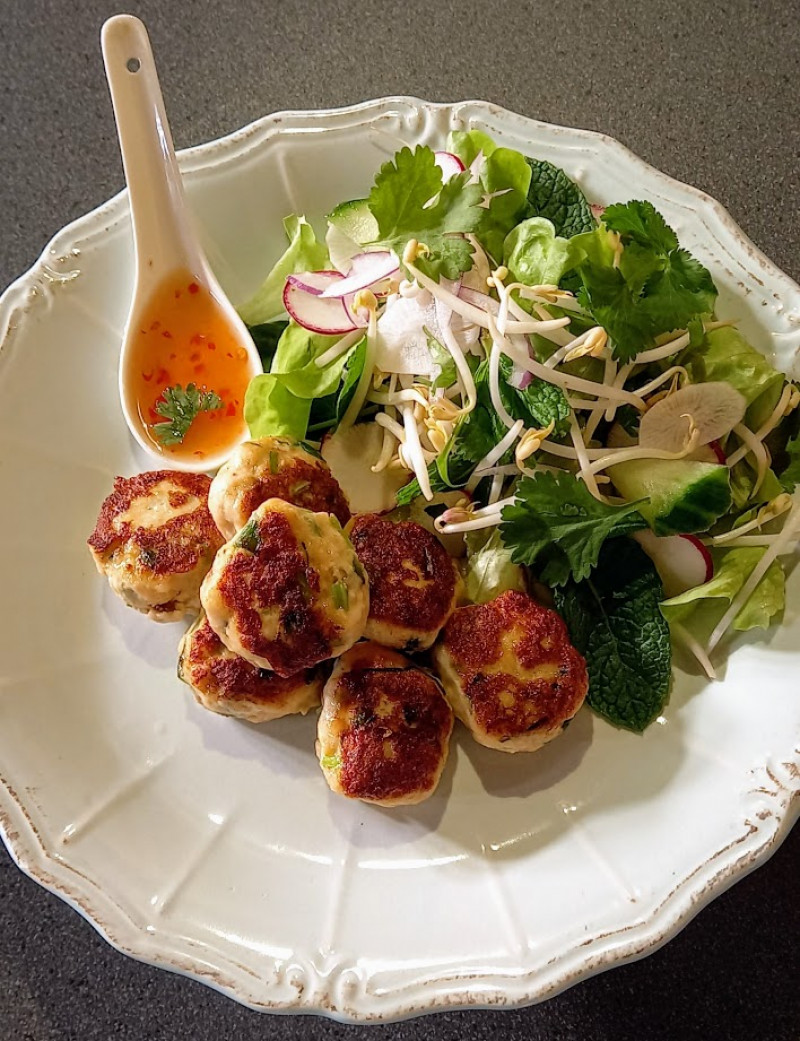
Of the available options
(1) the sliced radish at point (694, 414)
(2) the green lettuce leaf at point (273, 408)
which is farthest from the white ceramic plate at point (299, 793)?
(2) the green lettuce leaf at point (273, 408)

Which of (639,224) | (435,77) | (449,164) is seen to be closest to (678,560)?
(639,224)

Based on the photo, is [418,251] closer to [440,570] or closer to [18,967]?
[440,570]

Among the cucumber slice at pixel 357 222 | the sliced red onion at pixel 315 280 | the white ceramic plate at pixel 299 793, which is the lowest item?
the white ceramic plate at pixel 299 793

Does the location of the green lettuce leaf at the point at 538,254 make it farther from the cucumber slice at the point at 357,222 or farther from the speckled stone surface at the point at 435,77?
the speckled stone surface at the point at 435,77

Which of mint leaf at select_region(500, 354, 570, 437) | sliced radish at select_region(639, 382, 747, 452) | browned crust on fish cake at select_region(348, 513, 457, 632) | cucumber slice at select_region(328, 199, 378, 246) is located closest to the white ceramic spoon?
cucumber slice at select_region(328, 199, 378, 246)

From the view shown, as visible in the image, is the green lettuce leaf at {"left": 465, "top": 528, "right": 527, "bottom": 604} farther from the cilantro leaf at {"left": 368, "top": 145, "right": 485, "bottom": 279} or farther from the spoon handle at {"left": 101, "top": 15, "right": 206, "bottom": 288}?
Result: the spoon handle at {"left": 101, "top": 15, "right": 206, "bottom": 288}

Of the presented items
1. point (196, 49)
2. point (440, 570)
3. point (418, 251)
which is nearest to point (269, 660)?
point (440, 570)

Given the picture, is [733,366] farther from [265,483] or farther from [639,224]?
[265,483]
